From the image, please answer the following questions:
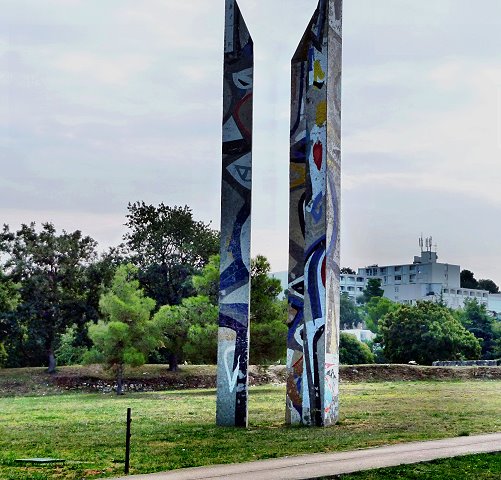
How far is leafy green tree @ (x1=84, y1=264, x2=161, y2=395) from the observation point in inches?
1356

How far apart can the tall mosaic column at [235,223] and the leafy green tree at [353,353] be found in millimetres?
29203

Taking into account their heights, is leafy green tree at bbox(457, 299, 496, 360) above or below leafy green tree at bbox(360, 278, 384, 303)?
below

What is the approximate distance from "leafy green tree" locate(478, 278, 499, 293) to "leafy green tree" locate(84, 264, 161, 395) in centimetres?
7300

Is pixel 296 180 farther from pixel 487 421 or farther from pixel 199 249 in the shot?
pixel 199 249

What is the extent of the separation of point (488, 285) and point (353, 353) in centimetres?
6015

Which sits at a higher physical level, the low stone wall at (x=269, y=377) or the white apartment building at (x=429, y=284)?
the white apartment building at (x=429, y=284)

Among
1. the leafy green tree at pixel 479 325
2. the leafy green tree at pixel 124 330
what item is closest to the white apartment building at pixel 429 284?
the leafy green tree at pixel 479 325

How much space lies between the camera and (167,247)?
148 ft

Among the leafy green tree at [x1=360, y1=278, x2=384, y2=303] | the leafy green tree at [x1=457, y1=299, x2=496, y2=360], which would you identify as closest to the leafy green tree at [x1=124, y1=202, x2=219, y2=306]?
the leafy green tree at [x1=457, y1=299, x2=496, y2=360]

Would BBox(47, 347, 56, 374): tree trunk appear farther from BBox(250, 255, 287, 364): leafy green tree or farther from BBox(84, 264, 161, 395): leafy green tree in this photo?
BBox(250, 255, 287, 364): leafy green tree

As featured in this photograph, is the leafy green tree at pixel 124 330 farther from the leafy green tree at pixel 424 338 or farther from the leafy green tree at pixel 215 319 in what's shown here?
the leafy green tree at pixel 424 338

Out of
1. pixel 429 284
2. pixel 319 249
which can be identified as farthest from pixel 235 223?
pixel 429 284

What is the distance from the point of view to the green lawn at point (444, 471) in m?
10.8

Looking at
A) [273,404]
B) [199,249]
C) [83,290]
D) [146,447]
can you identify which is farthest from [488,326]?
[146,447]
